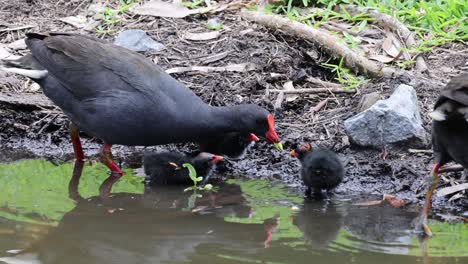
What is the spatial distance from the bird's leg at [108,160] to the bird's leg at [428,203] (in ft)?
8.54

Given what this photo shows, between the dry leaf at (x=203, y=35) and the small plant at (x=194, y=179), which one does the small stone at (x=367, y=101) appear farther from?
the dry leaf at (x=203, y=35)

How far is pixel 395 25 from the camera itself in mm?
8586

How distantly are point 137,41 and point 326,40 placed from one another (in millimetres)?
1909

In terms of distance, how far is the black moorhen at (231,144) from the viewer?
7.22 meters

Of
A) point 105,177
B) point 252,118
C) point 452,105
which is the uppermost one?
point 452,105

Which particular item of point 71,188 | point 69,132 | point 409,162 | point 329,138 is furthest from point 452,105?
point 69,132

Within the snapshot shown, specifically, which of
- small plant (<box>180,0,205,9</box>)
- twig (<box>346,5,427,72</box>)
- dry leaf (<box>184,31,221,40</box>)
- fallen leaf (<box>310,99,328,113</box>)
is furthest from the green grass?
small plant (<box>180,0,205,9</box>)

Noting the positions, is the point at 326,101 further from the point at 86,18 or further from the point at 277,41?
the point at 86,18

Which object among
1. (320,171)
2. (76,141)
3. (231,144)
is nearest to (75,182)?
(76,141)

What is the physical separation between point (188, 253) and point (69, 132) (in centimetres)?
278

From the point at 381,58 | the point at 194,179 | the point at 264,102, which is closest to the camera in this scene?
the point at 194,179

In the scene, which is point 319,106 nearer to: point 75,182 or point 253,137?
point 253,137

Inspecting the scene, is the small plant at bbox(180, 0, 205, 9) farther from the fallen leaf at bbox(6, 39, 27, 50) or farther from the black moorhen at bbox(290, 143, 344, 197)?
the black moorhen at bbox(290, 143, 344, 197)

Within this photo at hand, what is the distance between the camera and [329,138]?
295 inches
